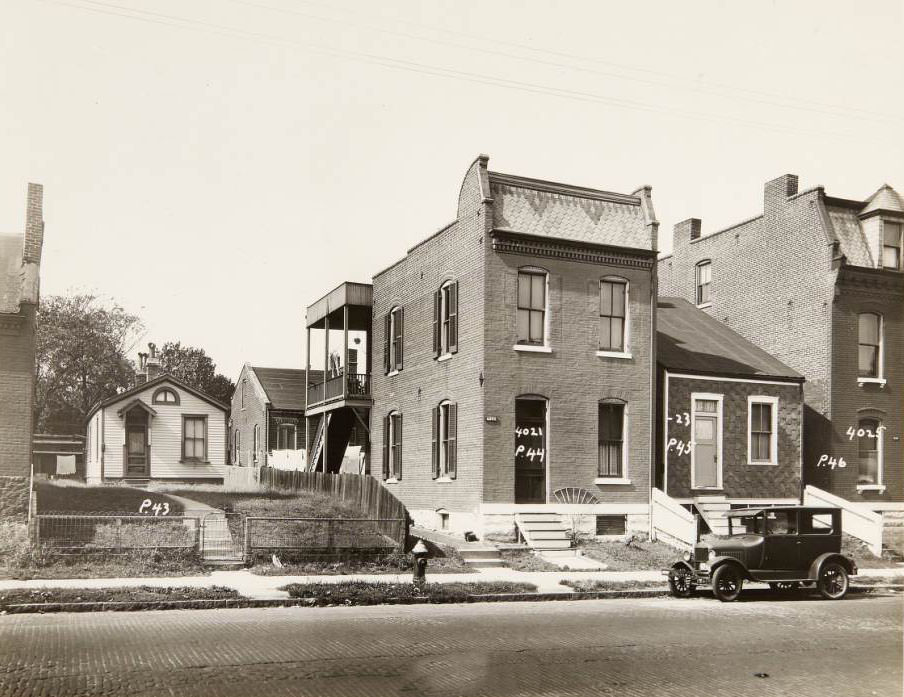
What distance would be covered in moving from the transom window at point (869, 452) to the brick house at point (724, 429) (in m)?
2.75

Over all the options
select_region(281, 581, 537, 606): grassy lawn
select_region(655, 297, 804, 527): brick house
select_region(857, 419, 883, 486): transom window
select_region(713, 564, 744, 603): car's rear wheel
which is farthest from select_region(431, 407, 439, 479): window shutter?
select_region(857, 419, 883, 486): transom window

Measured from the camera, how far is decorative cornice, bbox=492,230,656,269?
79.2 ft

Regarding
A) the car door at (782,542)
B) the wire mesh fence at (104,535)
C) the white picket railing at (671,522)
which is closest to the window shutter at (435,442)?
the white picket railing at (671,522)

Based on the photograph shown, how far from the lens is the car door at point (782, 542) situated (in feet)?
55.6

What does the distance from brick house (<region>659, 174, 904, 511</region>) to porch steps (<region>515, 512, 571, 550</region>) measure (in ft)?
32.4

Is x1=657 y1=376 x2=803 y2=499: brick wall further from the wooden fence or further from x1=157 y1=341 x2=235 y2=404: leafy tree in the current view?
x1=157 y1=341 x2=235 y2=404: leafy tree

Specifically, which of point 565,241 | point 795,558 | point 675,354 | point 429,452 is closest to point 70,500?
point 429,452

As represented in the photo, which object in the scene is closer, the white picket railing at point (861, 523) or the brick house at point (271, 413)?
the white picket railing at point (861, 523)

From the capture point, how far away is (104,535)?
59.9 feet

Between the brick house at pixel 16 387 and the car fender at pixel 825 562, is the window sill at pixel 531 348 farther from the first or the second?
the brick house at pixel 16 387

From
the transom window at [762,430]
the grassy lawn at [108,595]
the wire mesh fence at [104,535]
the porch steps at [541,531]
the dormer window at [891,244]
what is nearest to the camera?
the grassy lawn at [108,595]

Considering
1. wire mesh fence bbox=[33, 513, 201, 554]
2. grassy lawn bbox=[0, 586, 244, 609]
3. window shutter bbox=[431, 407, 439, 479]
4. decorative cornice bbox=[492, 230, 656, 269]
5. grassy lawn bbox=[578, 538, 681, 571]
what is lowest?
grassy lawn bbox=[578, 538, 681, 571]

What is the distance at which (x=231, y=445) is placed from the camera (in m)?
57.0

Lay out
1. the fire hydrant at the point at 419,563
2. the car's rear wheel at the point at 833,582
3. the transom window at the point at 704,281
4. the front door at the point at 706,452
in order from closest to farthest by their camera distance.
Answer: the fire hydrant at the point at 419,563
the car's rear wheel at the point at 833,582
the front door at the point at 706,452
the transom window at the point at 704,281
